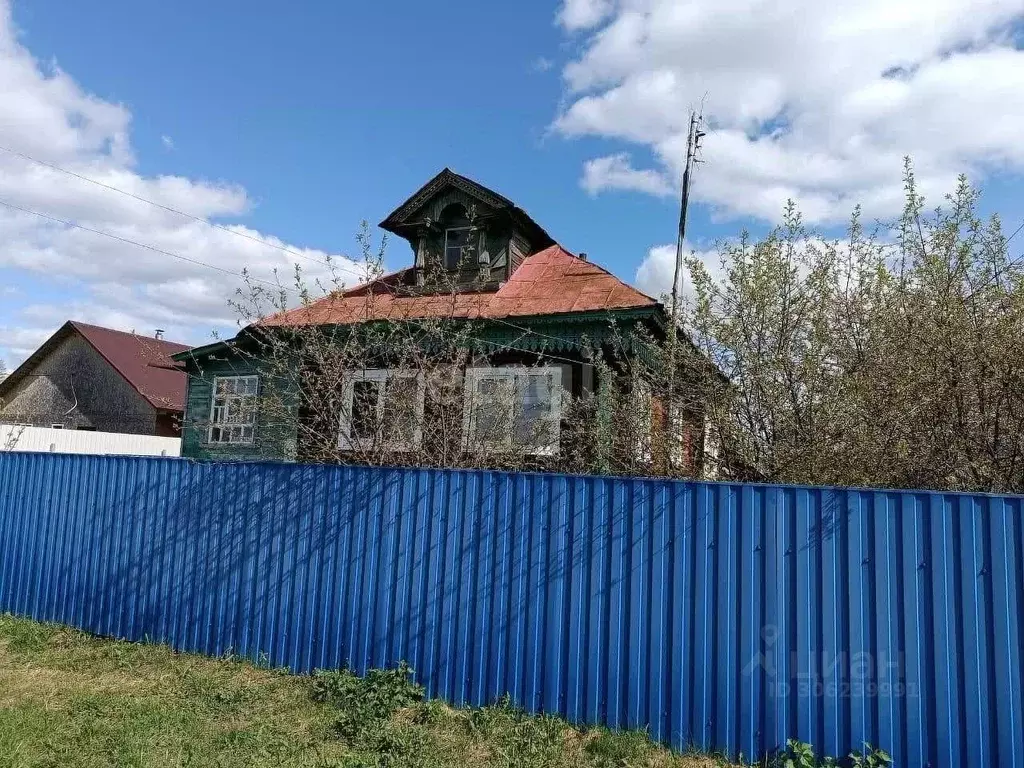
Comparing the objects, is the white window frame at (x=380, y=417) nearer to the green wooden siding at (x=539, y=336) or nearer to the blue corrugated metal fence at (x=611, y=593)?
the green wooden siding at (x=539, y=336)

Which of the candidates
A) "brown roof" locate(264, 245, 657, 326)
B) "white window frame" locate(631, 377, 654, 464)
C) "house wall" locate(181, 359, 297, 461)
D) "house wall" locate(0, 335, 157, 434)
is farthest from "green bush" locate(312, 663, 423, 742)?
"house wall" locate(0, 335, 157, 434)

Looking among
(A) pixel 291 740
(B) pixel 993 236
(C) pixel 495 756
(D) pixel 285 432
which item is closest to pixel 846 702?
(C) pixel 495 756

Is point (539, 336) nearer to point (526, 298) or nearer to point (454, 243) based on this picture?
point (526, 298)

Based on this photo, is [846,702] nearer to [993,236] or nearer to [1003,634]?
[1003,634]

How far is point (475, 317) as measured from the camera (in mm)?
9938

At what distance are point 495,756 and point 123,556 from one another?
4.24m

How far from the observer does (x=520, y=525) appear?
4.80m

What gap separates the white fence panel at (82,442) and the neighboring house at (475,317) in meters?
6.97

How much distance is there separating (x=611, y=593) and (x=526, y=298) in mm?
6895

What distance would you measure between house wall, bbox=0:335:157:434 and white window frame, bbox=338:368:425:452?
20.0m

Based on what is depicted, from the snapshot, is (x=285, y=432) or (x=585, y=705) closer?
(x=585, y=705)

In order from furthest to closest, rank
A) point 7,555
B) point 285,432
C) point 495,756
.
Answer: point 285,432, point 7,555, point 495,756

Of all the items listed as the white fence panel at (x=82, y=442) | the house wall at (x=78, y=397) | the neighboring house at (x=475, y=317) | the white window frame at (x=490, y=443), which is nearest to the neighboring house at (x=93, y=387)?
the house wall at (x=78, y=397)

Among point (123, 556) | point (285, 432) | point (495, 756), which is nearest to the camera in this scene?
point (495, 756)
